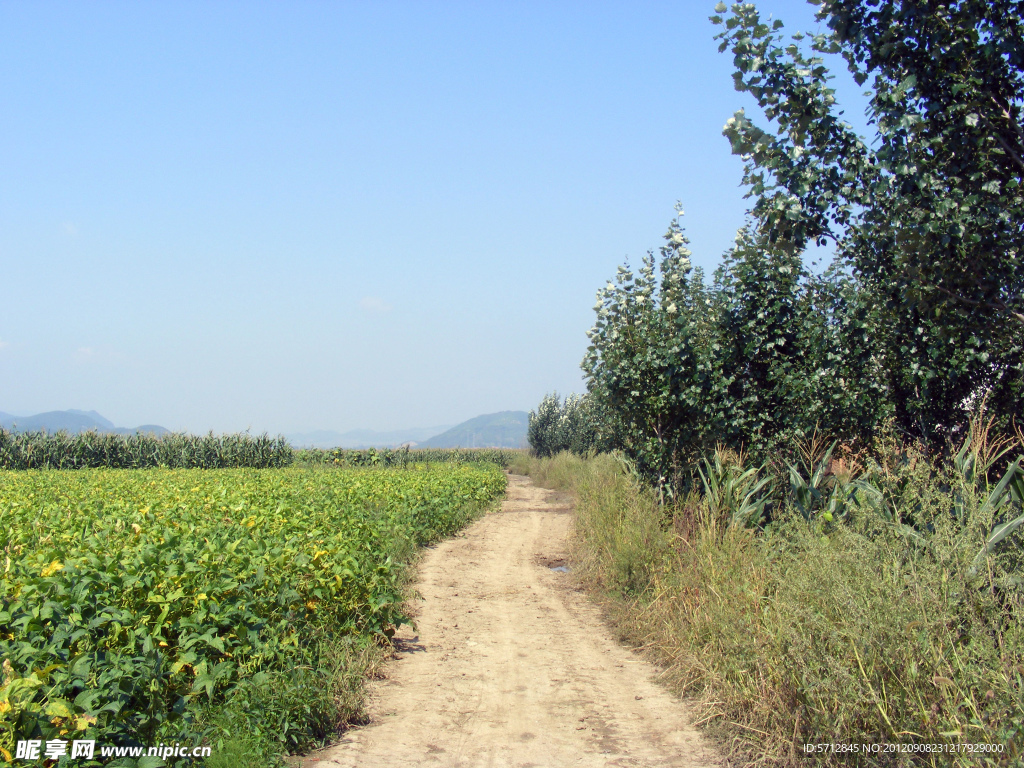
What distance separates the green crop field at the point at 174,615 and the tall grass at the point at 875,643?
9.14 ft

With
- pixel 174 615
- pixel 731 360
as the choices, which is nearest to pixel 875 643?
pixel 174 615

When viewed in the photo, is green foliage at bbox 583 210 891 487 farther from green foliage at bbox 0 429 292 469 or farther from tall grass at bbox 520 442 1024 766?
green foliage at bbox 0 429 292 469

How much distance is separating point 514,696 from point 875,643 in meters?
2.81

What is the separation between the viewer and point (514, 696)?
219 inches

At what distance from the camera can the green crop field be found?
3523mm

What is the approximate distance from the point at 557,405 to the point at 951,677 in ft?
142

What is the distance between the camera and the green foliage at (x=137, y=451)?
3105 centimetres

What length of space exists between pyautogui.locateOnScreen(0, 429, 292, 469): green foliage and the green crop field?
2605 centimetres

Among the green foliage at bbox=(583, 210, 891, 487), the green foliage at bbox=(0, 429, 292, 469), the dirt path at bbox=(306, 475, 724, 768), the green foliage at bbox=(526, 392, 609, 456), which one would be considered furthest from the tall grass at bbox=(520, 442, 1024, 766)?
Result: the green foliage at bbox=(526, 392, 609, 456)

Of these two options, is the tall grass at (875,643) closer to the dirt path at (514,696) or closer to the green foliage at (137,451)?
the dirt path at (514,696)

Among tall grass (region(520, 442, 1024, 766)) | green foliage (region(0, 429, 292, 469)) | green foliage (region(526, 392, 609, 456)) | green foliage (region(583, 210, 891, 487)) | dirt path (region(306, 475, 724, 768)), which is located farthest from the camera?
green foliage (region(526, 392, 609, 456))

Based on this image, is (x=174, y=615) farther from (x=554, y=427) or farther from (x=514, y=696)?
(x=554, y=427)

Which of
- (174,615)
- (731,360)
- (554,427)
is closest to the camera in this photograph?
(174,615)

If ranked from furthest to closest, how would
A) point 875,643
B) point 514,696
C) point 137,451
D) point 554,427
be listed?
point 554,427 → point 137,451 → point 514,696 → point 875,643
